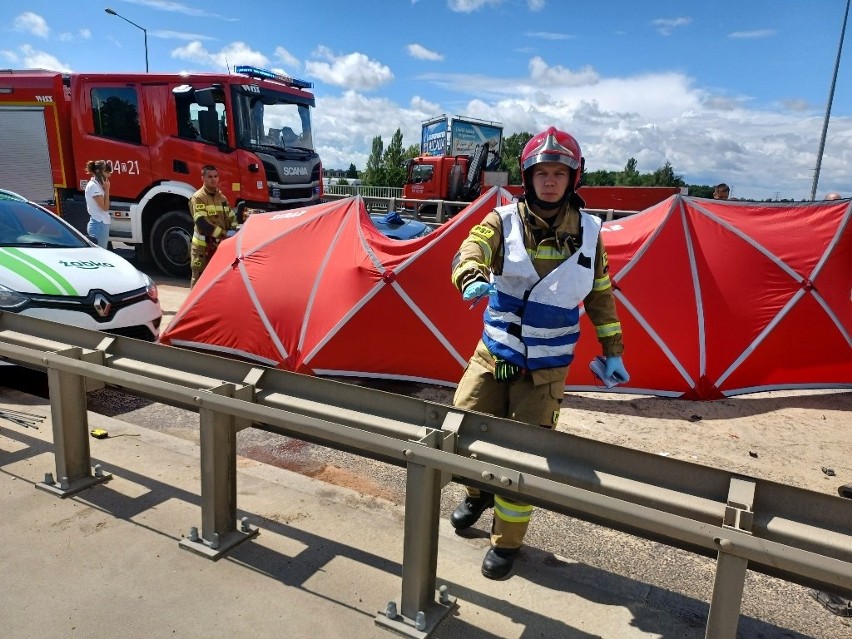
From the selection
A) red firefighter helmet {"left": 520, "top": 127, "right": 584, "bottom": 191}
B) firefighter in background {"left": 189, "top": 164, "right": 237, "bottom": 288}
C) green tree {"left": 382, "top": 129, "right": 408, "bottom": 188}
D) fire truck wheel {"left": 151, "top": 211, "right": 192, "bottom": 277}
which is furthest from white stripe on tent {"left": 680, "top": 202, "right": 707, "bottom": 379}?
green tree {"left": 382, "top": 129, "right": 408, "bottom": 188}

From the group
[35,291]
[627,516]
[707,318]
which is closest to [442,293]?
[707,318]

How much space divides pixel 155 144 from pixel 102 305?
19.2 ft

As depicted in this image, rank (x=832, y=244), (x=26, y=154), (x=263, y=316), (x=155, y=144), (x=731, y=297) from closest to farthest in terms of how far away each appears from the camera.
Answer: (x=731, y=297), (x=263, y=316), (x=832, y=244), (x=155, y=144), (x=26, y=154)

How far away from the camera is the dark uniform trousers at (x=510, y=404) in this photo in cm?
266

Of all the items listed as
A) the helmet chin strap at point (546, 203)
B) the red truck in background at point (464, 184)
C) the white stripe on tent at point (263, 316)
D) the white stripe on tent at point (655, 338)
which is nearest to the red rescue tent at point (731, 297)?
the white stripe on tent at point (655, 338)

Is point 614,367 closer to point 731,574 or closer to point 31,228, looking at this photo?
point 731,574

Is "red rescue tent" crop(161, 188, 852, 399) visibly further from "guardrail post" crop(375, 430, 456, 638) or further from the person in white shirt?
the person in white shirt

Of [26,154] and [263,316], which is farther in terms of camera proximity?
[26,154]

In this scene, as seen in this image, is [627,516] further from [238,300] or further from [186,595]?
[238,300]

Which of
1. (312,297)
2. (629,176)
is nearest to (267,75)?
(312,297)

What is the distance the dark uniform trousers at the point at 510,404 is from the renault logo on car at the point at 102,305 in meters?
3.41

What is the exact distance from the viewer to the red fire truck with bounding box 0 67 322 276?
9.71 meters

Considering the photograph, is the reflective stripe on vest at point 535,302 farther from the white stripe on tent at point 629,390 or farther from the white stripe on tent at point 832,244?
the white stripe on tent at point 832,244

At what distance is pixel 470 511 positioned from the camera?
10.0 ft
